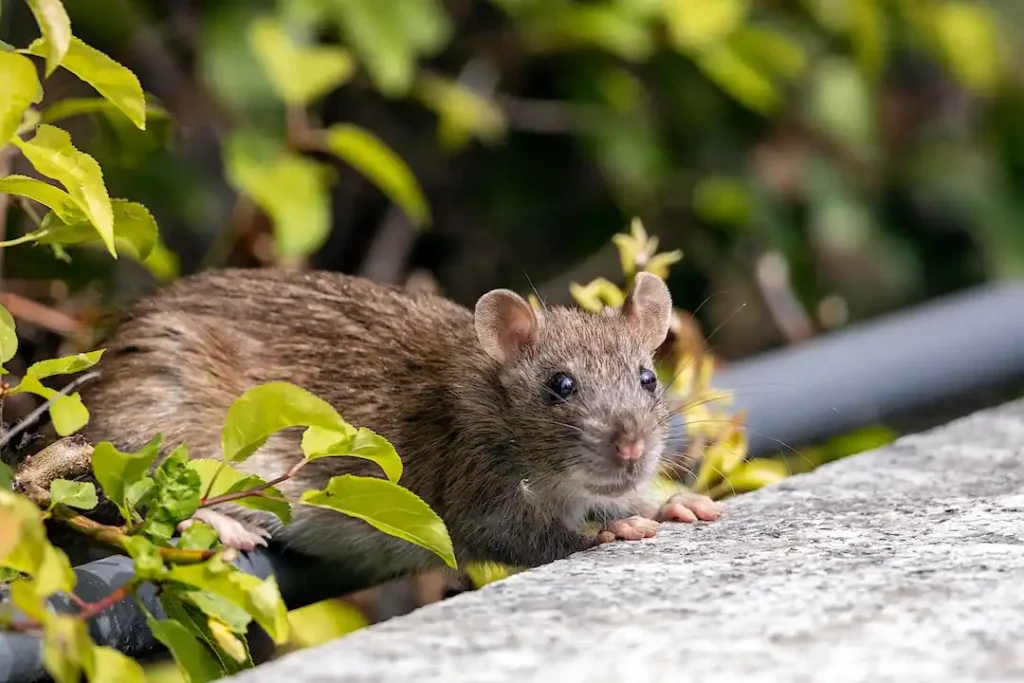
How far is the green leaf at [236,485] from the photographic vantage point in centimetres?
215

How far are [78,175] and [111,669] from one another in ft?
2.67

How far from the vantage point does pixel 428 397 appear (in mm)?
3328

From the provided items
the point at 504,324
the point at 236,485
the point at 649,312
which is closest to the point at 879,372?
the point at 649,312

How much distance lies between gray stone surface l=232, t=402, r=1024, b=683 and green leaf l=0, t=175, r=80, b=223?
0.89 metres

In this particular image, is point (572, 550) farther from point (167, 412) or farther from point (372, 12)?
point (372, 12)

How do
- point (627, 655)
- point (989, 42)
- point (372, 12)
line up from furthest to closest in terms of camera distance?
point (989, 42), point (372, 12), point (627, 655)

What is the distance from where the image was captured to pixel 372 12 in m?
4.55

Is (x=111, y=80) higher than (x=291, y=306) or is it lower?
higher

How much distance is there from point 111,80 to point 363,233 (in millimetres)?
3856

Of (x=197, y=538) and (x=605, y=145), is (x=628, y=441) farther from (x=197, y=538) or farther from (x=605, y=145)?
(x=605, y=145)

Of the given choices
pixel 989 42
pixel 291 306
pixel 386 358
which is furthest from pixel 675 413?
pixel 989 42

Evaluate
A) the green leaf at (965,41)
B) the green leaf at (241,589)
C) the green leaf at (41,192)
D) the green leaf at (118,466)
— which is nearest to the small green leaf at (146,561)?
the green leaf at (241,589)

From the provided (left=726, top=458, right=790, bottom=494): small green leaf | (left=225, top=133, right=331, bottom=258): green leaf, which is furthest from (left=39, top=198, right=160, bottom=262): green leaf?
(left=726, top=458, right=790, bottom=494): small green leaf

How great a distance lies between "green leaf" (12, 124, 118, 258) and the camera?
215 cm
